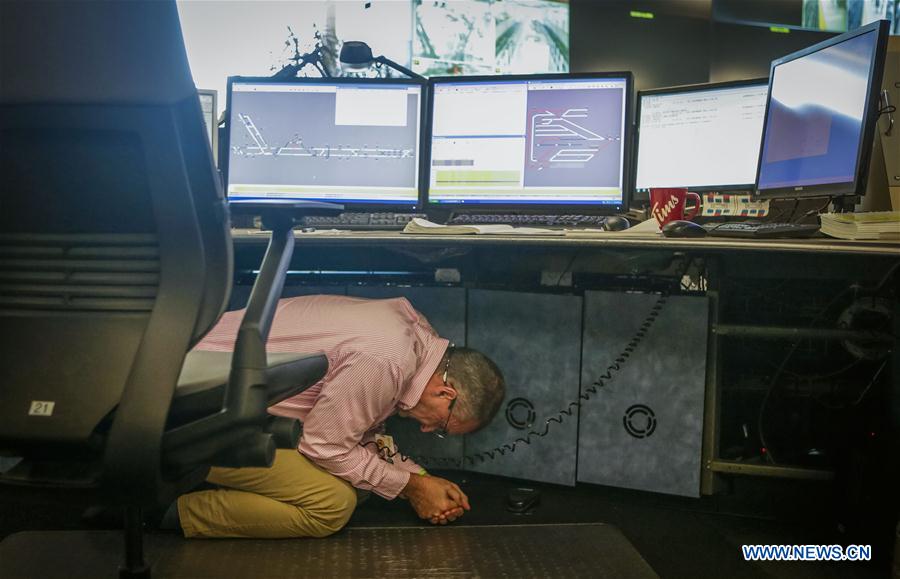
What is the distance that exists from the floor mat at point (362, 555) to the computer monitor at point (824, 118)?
0.92 meters

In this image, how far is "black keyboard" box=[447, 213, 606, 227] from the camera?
6.54ft

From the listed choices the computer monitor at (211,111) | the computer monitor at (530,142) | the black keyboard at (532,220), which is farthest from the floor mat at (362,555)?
the computer monitor at (211,111)

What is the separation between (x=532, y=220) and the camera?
80.3 inches

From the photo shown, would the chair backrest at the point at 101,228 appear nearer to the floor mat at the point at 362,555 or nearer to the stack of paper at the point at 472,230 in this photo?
the floor mat at the point at 362,555

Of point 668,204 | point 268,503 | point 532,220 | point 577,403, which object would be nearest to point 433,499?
point 268,503

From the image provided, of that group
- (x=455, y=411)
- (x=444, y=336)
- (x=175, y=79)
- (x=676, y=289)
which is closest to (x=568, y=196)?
(x=676, y=289)

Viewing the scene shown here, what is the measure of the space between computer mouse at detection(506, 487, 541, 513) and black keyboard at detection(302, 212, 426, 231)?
745 millimetres

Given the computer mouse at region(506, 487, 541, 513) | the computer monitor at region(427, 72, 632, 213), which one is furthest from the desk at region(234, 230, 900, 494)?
the computer mouse at region(506, 487, 541, 513)

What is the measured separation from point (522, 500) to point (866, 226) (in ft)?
3.33

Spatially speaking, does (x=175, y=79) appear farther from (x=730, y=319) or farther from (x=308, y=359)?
(x=730, y=319)

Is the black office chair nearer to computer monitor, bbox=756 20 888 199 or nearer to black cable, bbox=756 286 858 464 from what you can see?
computer monitor, bbox=756 20 888 199

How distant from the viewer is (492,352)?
216 cm

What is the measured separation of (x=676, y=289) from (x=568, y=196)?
382 mm

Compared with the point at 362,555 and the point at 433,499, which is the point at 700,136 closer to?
the point at 433,499
